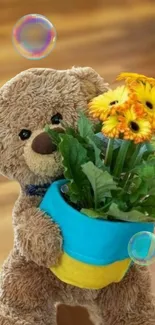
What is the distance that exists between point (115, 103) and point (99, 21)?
1012 millimetres

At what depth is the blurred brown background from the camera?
5.26 ft

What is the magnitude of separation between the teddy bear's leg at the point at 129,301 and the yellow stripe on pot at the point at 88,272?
0.16 feet

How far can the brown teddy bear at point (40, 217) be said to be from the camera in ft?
2.92

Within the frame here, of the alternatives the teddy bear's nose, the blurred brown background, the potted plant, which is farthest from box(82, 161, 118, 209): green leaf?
the blurred brown background

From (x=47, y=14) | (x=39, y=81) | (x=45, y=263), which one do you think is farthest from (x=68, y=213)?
(x=47, y=14)

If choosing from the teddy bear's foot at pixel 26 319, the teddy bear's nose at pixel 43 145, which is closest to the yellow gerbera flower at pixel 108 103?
the teddy bear's nose at pixel 43 145

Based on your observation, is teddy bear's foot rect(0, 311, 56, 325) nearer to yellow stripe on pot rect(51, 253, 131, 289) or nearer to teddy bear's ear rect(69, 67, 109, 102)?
yellow stripe on pot rect(51, 253, 131, 289)

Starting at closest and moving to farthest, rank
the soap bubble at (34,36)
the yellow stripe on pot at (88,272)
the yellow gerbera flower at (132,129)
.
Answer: the yellow gerbera flower at (132,129)
the yellow stripe on pot at (88,272)
the soap bubble at (34,36)

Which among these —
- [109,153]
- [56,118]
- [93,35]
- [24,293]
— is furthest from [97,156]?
[93,35]

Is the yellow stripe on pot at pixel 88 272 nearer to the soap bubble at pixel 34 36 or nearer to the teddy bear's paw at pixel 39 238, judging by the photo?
the teddy bear's paw at pixel 39 238

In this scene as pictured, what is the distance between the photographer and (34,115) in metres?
0.91

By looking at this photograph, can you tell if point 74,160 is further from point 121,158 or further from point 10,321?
point 10,321

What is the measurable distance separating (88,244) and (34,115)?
0.19 m

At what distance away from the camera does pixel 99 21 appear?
1.76 meters
